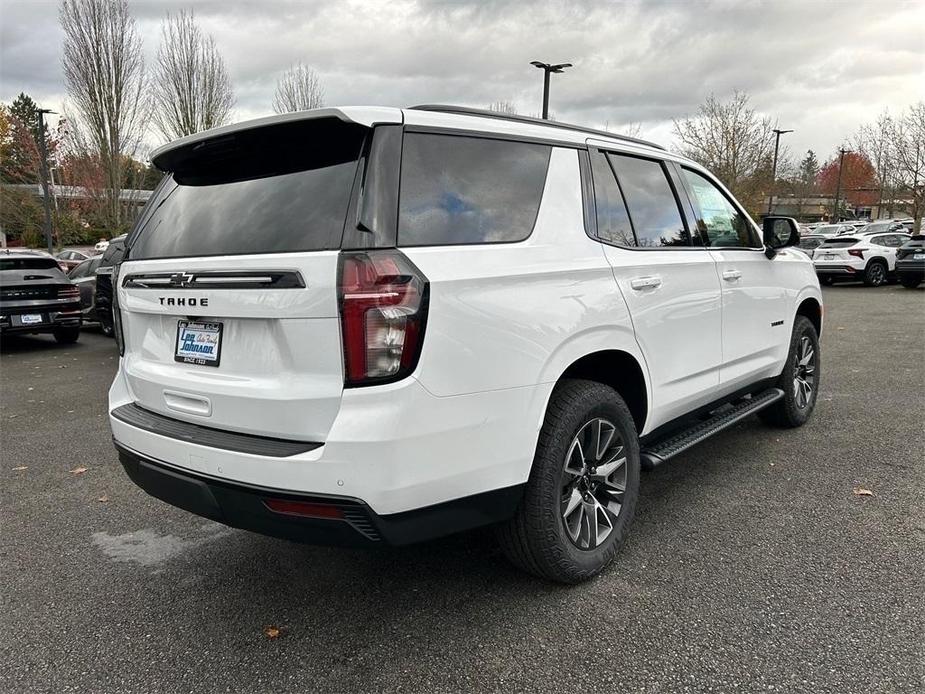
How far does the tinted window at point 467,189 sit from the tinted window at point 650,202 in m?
0.66

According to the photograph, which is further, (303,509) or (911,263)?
(911,263)

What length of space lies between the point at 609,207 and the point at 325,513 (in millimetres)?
1857

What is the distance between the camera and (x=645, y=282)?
3.11 metres

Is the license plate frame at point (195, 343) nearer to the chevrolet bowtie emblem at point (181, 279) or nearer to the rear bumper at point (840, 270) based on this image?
the chevrolet bowtie emblem at point (181, 279)

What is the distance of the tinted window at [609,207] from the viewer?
303cm

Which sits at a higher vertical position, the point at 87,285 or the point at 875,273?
the point at 87,285

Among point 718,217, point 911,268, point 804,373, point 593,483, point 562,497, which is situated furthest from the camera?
point 911,268

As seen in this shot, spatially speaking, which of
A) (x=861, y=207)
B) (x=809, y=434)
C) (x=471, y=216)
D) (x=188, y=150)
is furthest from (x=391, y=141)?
(x=861, y=207)

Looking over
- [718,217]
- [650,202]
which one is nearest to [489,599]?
[650,202]

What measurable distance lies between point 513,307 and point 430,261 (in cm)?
37

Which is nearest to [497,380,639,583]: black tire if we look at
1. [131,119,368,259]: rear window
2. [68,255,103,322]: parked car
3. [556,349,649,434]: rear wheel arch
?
[556,349,649,434]: rear wheel arch

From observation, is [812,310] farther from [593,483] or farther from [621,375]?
[593,483]

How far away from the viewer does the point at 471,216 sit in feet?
8.12

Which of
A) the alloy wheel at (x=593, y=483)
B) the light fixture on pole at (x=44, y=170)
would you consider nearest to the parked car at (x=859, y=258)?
the alloy wheel at (x=593, y=483)
